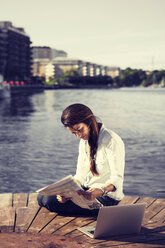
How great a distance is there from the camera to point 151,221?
14.0ft

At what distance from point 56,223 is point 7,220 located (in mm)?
469

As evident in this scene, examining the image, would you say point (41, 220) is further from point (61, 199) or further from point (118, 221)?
point (118, 221)

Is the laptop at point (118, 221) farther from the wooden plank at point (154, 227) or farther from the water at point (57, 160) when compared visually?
the water at point (57, 160)

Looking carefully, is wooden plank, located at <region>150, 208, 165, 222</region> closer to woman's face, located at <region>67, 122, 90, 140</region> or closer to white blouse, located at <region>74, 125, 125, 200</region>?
white blouse, located at <region>74, 125, 125, 200</region>

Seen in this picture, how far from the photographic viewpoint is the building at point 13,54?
155 metres

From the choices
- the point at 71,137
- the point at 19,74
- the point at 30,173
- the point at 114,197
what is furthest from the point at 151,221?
the point at 19,74

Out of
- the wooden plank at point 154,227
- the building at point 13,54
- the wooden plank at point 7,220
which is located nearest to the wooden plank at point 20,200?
the wooden plank at point 7,220

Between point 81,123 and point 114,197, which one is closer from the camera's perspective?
point 81,123

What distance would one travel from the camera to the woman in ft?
12.0

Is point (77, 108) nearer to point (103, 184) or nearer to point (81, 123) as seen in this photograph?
point (81, 123)

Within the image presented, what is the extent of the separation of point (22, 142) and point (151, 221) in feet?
39.3

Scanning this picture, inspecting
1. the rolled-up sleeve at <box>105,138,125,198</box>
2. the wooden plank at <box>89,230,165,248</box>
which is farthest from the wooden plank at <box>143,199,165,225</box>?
the rolled-up sleeve at <box>105,138,125,198</box>

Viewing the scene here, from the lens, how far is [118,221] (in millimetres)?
3771

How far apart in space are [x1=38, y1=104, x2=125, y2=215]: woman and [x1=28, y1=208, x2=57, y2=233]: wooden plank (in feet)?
0.63
